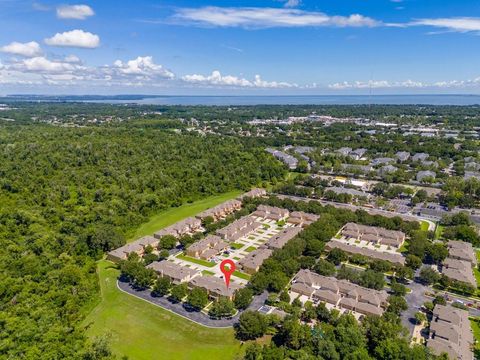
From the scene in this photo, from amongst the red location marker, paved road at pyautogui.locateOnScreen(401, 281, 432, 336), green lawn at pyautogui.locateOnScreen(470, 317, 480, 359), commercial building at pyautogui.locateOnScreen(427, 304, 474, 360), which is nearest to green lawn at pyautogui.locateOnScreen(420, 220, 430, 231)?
paved road at pyautogui.locateOnScreen(401, 281, 432, 336)

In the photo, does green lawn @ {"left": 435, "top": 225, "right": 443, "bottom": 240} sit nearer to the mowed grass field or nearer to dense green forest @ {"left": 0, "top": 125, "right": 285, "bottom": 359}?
dense green forest @ {"left": 0, "top": 125, "right": 285, "bottom": 359}

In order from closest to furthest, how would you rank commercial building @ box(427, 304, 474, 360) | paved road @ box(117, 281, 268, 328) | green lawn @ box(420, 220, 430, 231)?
commercial building @ box(427, 304, 474, 360) → paved road @ box(117, 281, 268, 328) → green lawn @ box(420, 220, 430, 231)

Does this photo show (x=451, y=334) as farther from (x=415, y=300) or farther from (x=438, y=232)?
(x=438, y=232)

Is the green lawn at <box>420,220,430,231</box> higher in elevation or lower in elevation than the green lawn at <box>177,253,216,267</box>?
higher

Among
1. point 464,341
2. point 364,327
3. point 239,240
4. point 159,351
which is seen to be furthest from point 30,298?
point 464,341

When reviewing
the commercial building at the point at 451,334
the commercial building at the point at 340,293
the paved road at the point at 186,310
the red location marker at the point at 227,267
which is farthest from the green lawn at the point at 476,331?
the red location marker at the point at 227,267

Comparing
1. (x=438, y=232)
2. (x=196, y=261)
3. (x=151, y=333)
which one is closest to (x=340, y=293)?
(x=196, y=261)
